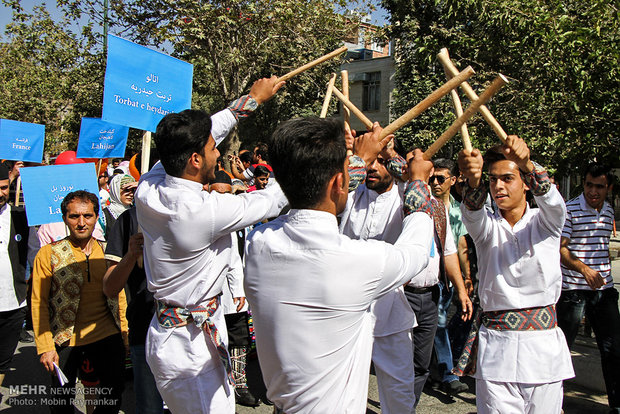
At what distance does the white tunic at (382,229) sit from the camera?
3.68 metres

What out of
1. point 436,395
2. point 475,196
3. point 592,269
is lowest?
point 436,395

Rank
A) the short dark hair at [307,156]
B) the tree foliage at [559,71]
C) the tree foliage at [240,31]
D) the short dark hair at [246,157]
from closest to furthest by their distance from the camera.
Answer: the short dark hair at [307,156], the tree foliage at [559,71], the short dark hair at [246,157], the tree foliage at [240,31]

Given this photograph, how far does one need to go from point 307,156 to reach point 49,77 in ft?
63.5

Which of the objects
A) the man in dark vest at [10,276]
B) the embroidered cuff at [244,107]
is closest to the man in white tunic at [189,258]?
the embroidered cuff at [244,107]

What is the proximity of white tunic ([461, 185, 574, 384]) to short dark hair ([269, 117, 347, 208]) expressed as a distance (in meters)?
1.27

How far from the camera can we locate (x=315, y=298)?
1.98m

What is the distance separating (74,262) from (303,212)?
2.43m

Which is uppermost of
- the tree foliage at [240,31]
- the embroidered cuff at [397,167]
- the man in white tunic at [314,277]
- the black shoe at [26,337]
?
the tree foliage at [240,31]

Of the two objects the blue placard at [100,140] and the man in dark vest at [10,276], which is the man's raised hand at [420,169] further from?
the blue placard at [100,140]

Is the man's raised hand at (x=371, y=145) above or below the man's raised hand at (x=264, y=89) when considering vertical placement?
below

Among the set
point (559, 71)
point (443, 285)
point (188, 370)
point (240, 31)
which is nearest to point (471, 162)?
point (188, 370)

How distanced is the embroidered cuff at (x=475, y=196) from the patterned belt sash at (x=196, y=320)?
146 cm

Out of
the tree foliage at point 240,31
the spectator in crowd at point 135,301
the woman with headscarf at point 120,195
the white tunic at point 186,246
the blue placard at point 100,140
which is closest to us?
the white tunic at point 186,246

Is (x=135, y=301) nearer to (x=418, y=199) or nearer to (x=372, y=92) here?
(x=418, y=199)
